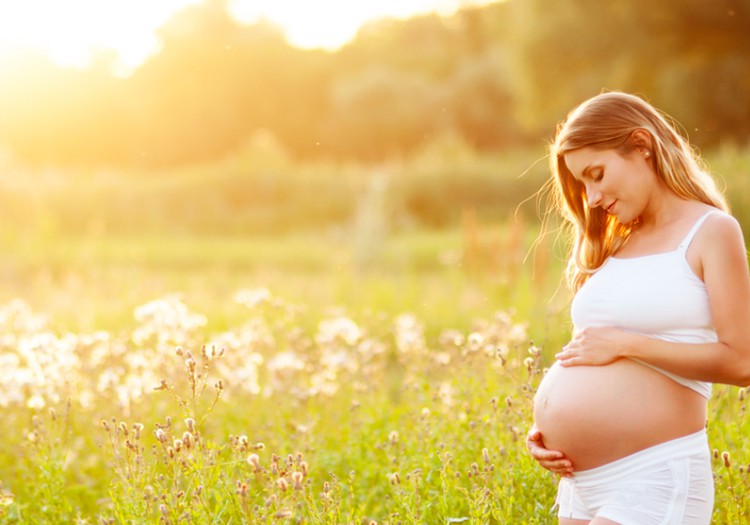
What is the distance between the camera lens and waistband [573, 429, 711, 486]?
2.44m

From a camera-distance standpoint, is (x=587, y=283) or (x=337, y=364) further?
(x=337, y=364)

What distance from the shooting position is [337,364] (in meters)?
4.99

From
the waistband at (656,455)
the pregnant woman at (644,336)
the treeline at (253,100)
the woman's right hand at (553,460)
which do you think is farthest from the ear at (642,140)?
the treeline at (253,100)

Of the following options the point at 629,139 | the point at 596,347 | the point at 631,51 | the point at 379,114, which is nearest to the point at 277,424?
the point at 596,347

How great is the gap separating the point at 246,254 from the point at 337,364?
1274 centimetres

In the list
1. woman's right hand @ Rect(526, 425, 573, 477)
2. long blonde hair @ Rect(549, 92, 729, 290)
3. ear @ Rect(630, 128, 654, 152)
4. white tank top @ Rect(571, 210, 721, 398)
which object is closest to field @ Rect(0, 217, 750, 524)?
woman's right hand @ Rect(526, 425, 573, 477)

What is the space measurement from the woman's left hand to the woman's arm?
0.6 inches

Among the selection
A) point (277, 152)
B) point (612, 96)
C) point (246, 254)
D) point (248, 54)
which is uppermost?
point (248, 54)

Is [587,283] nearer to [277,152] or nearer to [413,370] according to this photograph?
Answer: [413,370]

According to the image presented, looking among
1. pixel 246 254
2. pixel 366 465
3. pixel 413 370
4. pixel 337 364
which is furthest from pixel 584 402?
pixel 246 254

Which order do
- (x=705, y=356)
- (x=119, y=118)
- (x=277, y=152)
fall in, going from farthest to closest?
(x=119, y=118) < (x=277, y=152) < (x=705, y=356)

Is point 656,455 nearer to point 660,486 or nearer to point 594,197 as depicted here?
Result: point 660,486

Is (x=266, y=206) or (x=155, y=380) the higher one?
(x=266, y=206)

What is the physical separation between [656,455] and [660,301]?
45 centimetres
